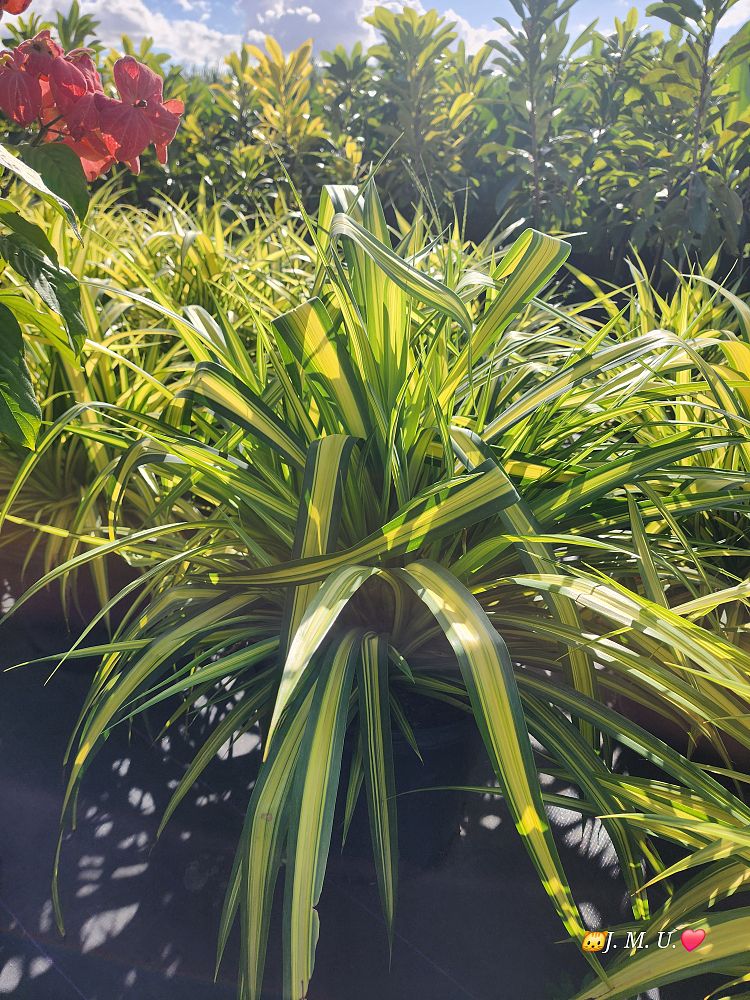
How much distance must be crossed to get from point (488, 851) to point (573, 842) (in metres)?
0.11

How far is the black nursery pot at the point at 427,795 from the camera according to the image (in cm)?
82

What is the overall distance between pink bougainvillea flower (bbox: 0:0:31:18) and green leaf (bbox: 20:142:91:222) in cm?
12

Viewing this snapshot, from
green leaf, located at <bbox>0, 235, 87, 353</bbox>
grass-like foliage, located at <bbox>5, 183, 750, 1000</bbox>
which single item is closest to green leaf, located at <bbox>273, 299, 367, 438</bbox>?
grass-like foliage, located at <bbox>5, 183, 750, 1000</bbox>

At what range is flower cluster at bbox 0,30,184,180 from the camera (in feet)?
2.42

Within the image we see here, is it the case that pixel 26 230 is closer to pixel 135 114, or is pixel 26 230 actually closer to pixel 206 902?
pixel 135 114

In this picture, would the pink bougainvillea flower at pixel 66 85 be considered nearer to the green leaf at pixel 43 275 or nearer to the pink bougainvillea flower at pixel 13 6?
the pink bougainvillea flower at pixel 13 6

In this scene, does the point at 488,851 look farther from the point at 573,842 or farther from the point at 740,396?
the point at 740,396

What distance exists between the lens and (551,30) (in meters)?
3.38

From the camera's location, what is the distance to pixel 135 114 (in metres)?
0.78

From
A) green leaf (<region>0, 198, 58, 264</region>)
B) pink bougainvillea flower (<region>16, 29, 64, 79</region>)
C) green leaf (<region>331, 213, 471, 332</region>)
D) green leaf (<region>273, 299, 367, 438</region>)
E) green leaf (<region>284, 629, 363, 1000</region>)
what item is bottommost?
green leaf (<region>284, 629, 363, 1000</region>)

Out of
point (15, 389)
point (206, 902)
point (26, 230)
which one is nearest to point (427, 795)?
point (206, 902)

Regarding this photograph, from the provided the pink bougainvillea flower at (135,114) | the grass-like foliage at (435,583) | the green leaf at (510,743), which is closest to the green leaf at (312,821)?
the grass-like foliage at (435,583)

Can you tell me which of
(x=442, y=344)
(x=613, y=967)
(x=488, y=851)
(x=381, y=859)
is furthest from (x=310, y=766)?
(x=442, y=344)

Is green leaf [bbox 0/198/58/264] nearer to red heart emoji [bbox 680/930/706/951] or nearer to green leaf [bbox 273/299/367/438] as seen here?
green leaf [bbox 273/299/367/438]
